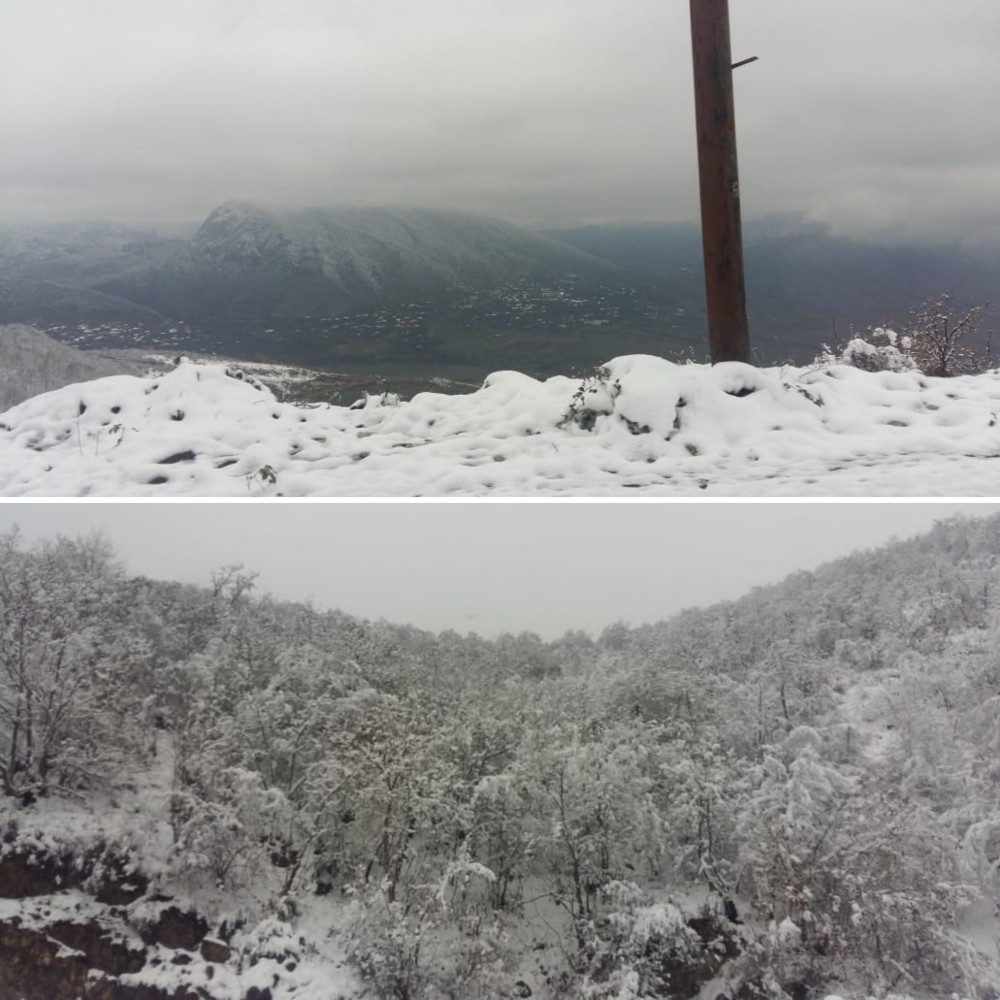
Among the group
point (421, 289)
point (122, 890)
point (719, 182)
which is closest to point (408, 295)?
point (421, 289)

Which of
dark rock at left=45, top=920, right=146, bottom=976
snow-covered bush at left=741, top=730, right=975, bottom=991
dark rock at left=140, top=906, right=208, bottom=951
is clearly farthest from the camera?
dark rock at left=140, top=906, right=208, bottom=951

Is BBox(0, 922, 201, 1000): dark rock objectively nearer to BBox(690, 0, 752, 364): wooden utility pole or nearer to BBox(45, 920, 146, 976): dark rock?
BBox(45, 920, 146, 976): dark rock

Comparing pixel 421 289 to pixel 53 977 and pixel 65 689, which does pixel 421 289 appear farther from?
pixel 53 977

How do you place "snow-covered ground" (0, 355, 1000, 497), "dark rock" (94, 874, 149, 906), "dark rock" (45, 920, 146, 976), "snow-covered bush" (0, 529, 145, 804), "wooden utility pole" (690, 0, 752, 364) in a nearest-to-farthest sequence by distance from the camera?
1. "snow-covered ground" (0, 355, 1000, 497)
2. "wooden utility pole" (690, 0, 752, 364)
3. "dark rock" (45, 920, 146, 976)
4. "dark rock" (94, 874, 149, 906)
5. "snow-covered bush" (0, 529, 145, 804)

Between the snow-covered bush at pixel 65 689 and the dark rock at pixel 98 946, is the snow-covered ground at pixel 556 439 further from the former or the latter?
the dark rock at pixel 98 946

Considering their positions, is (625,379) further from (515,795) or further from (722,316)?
(515,795)

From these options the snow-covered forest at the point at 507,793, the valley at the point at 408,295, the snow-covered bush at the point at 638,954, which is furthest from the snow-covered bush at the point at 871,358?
the snow-covered bush at the point at 638,954

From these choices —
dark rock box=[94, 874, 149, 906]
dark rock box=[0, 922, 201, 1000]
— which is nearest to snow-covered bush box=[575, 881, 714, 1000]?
dark rock box=[0, 922, 201, 1000]

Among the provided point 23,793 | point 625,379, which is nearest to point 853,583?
point 625,379
